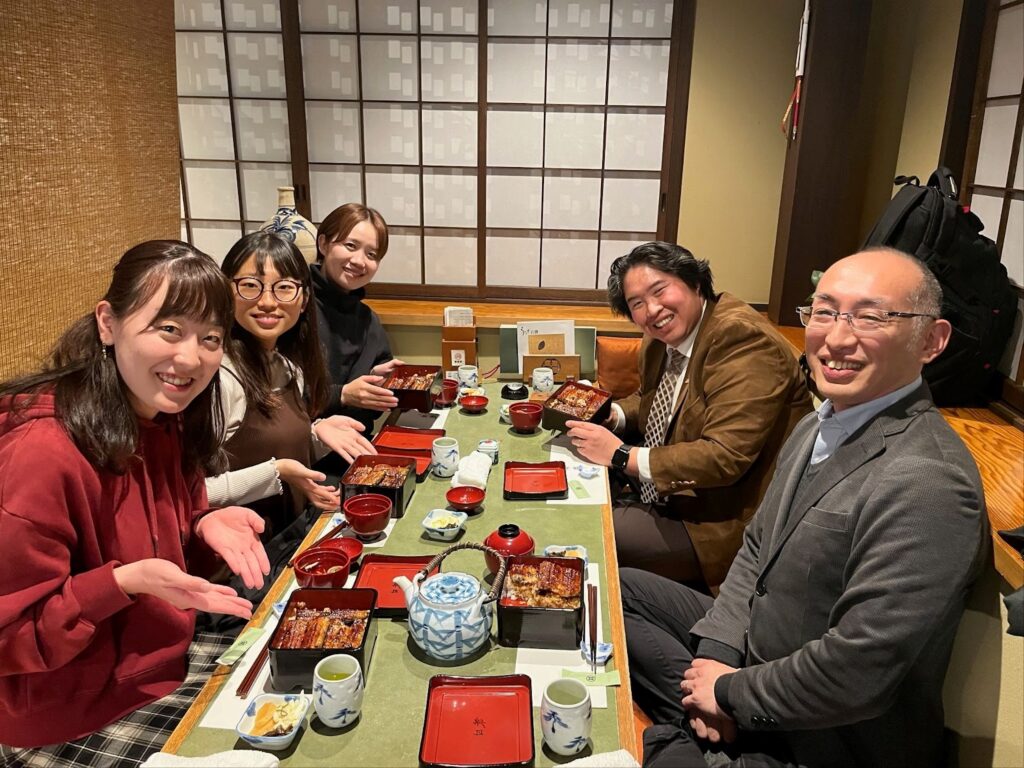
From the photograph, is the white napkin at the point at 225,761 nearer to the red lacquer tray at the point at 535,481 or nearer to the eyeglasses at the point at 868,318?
the red lacquer tray at the point at 535,481

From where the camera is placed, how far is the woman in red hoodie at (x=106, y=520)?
50.7 inches

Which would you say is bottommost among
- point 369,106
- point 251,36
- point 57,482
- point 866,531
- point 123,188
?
point 866,531

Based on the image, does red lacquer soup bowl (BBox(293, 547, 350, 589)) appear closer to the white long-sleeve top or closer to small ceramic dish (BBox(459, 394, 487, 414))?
the white long-sleeve top

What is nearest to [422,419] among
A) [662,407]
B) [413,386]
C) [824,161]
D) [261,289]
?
[413,386]

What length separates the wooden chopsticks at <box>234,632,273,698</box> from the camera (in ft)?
4.35

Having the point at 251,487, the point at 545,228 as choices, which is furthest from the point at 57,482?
the point at 545,228

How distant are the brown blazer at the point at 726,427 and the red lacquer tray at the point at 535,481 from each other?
360mm

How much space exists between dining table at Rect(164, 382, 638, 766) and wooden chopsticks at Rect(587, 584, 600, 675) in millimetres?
13

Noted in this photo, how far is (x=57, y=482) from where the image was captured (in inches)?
52.0

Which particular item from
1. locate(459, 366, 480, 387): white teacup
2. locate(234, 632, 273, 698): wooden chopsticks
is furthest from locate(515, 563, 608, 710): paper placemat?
locate(459, 366, 480, 387): white teacup

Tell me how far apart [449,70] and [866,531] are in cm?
384

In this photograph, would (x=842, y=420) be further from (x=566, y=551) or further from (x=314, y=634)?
(x=314, y=634)

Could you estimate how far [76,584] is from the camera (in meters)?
1.32

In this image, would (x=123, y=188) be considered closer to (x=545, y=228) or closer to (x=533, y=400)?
(x=533, y=400)
